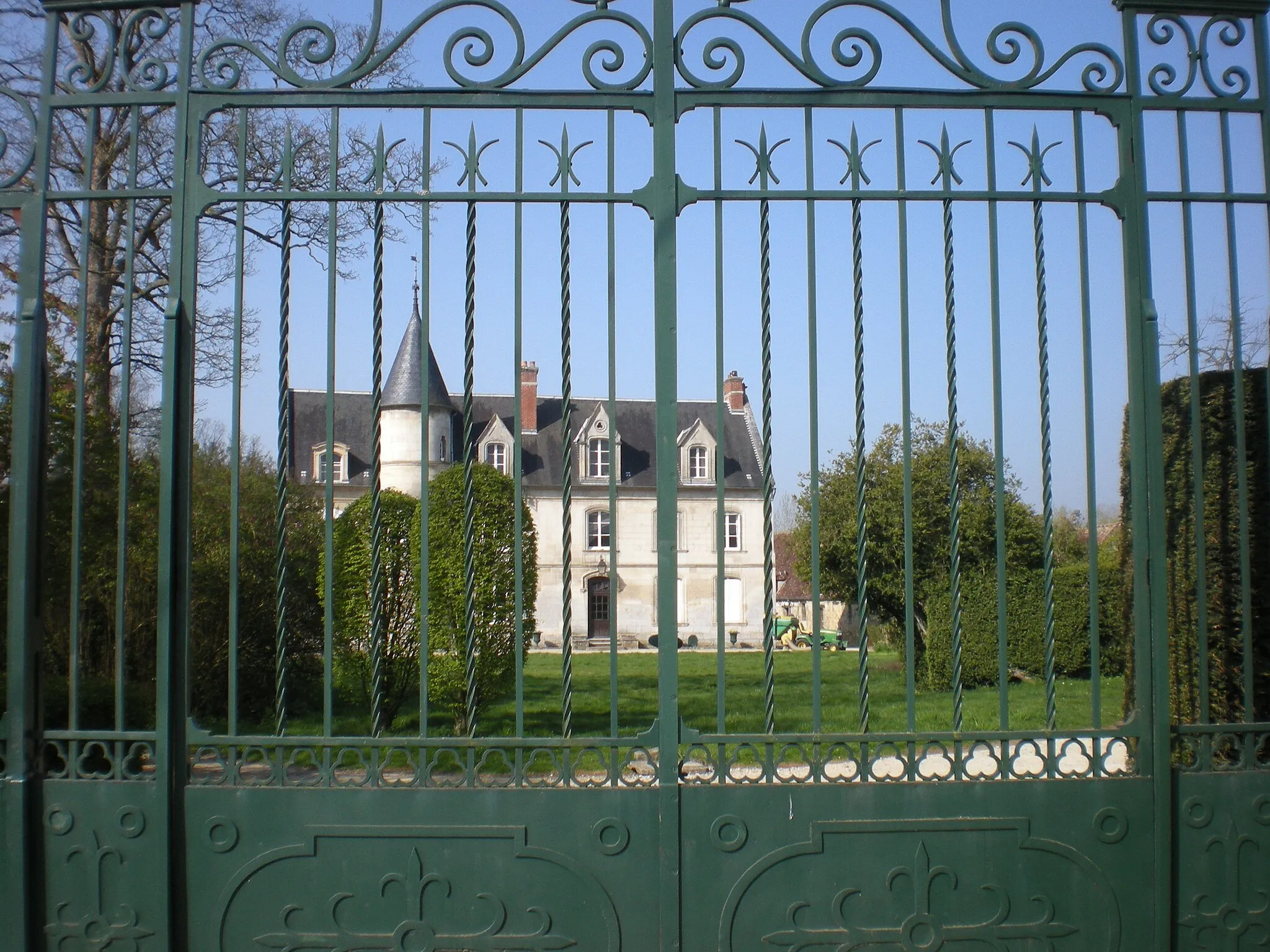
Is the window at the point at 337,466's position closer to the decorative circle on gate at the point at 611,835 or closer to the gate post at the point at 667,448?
the gate post at the point at 667,448

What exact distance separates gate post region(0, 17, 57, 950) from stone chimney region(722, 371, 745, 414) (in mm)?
27697

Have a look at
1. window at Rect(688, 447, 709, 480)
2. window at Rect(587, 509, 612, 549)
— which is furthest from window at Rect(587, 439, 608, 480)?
window at Rect(688, 447, 709, 480)

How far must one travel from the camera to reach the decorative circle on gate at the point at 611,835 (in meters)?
3.36

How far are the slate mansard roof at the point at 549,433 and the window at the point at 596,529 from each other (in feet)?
3.41

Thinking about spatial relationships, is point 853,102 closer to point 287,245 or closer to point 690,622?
point 287,245

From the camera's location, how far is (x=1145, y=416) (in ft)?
11.7

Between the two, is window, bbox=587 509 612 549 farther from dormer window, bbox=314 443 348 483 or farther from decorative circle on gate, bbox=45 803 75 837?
decorative circle on gate, bbox=45 803 75 837

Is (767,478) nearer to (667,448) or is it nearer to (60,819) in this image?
(667,448)

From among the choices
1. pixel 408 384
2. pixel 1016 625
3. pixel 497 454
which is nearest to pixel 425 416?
pixel 1016 625

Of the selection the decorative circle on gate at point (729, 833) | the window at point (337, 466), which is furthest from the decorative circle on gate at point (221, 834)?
the window at point (337, 466)

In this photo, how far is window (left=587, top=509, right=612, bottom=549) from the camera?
28.7m

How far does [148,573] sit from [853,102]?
838 cm

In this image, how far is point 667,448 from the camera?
3.41 meters

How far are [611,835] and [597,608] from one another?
88.8 feet
